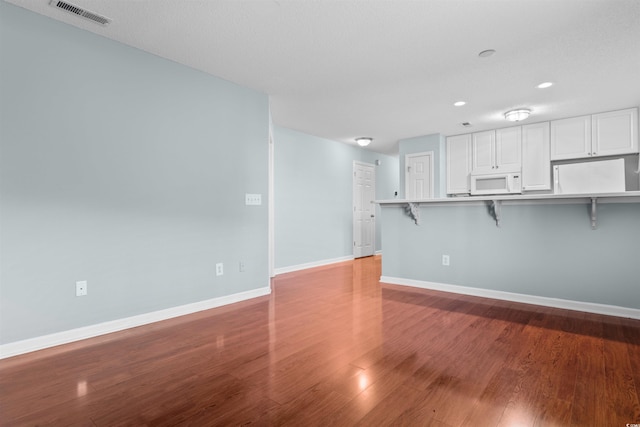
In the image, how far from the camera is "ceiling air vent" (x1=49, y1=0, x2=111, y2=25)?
7.46ft

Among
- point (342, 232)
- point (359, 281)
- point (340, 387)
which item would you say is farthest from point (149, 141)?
point (342, 232)

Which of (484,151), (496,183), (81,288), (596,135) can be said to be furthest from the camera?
(484,151)

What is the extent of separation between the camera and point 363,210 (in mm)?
7281

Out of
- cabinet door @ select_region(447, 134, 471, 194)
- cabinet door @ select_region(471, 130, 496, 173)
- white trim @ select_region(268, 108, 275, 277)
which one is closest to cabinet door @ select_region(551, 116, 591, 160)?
cabinet door @ select_region(471, 130, 496, 173)

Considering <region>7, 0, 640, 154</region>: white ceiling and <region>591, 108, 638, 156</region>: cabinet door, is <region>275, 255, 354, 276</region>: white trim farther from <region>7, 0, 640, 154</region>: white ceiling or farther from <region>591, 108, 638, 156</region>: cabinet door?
<region>591, 108, 638, 156</region>: cabinet door

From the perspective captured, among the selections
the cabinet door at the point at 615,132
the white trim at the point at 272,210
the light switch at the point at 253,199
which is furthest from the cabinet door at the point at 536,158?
the light switch at the point at 253,199

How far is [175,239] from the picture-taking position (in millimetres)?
3119

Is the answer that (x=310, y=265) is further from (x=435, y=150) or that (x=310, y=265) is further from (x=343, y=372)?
(x=343, y=372)

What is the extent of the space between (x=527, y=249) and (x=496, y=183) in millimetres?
2536

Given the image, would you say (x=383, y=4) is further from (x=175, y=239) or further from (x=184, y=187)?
(x=175, y=239)

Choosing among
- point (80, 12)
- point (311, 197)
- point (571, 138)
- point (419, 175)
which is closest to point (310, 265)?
point (311, 197)

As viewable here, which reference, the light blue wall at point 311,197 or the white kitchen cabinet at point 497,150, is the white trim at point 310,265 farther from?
the white kitchen cabinet at point 497,150

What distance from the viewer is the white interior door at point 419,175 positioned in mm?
6090

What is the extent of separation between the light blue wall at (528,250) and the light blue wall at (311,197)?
6.07ft
